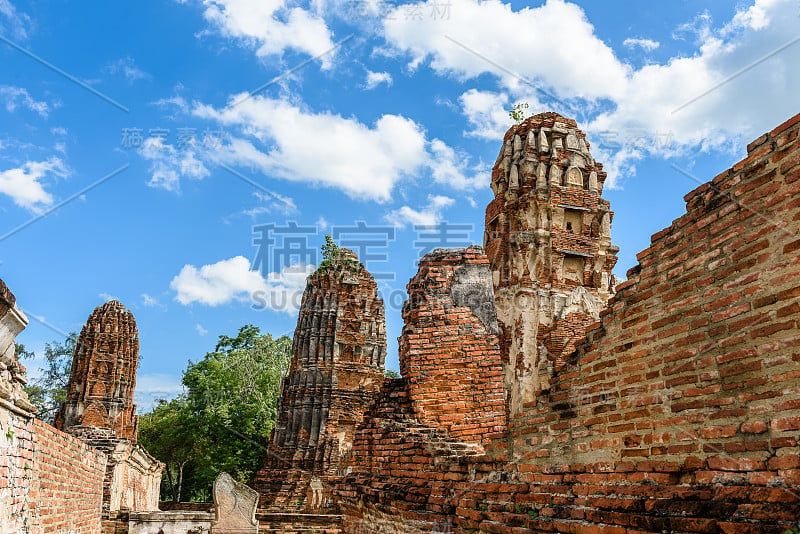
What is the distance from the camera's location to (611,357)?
13.3ft

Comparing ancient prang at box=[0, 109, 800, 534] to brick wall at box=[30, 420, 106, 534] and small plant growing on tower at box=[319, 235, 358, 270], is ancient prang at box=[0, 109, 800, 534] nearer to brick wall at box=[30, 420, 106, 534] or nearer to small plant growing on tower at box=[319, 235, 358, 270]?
brick wall at box=[30, 420, 106, 534]

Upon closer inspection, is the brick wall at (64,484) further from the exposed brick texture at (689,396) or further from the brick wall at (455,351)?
the exposed brick texture at (689,396)

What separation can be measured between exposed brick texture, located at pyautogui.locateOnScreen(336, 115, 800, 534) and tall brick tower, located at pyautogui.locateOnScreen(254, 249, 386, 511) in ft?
54.1

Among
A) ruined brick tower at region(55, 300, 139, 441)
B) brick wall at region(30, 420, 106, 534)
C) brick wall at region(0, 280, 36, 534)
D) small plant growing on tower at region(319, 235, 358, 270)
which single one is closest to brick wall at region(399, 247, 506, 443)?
brick wall at region(0, 280, 36, 534)

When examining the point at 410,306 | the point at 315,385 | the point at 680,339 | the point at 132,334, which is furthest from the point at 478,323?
the point at 315,385

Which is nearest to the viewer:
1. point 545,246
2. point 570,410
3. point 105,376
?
point 570,410

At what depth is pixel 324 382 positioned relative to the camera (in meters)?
22.5

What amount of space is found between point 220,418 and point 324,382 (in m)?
9.20

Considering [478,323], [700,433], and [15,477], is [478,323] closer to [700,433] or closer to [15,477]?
[700,433]

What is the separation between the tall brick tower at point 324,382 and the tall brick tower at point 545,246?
893 centimetres

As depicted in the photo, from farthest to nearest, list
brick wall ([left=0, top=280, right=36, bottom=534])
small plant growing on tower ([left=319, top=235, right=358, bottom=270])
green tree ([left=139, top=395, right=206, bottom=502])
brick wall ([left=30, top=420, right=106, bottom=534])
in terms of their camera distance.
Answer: green tree ([left=139, top=395, right=206, bottom=502]), small plant growing on tower ([left=319, top=235, right=358, bottom=270]), brick wall ([left=30, top=420, right=106, bottom=534]), brick wall ([left=0, top=280, right=36, bottom=534])

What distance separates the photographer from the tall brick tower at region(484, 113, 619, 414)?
47.1ft

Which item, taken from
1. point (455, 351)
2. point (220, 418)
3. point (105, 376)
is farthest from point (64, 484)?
point (220, 418)

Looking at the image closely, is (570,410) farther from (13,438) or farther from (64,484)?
(64,484)
